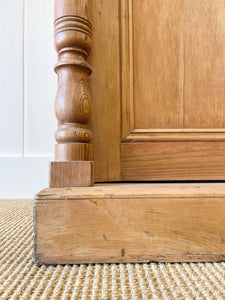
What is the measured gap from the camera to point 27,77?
95 centimetres

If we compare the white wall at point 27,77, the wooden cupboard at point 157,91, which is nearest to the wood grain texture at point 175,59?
the wooden cupboard at point 157,91

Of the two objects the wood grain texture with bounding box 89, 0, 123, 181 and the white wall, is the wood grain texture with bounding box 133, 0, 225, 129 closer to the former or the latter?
the wood grain texture with bounding box 89, 0, 123, 181

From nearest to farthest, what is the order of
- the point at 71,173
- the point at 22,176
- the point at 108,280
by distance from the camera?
the point at 108,280, the point at 71,173, the point at 22,176

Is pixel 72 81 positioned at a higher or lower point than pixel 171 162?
higher

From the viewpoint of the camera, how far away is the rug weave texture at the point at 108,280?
271 millimetres

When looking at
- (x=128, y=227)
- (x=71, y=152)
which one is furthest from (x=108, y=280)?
(x=71, y=152)

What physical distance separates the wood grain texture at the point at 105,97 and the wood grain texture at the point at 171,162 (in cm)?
3

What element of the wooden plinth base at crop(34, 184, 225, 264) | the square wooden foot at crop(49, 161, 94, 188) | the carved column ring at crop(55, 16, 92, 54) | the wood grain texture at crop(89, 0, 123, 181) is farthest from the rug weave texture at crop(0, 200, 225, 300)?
the carved column ring at crop(55, 16, 92, 54)

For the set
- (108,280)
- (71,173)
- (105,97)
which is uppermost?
(105,97)

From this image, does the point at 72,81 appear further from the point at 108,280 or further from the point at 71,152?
the point at 108,280

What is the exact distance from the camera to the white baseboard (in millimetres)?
922

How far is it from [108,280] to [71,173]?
165 millimetres

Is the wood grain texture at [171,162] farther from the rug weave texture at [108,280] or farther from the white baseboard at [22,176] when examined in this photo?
the white baseboard at [22,176]

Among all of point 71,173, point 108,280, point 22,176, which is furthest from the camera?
point 22,176
